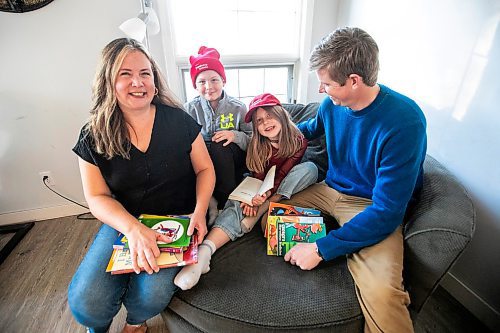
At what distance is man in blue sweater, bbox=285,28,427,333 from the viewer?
926mm


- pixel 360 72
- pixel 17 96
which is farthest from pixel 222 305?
pixel 17 96

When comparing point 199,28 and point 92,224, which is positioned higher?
point 199,28

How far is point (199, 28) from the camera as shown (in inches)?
77.0

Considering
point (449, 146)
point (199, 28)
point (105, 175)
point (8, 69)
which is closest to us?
Result: point (105, 175)

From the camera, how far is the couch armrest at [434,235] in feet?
2.99

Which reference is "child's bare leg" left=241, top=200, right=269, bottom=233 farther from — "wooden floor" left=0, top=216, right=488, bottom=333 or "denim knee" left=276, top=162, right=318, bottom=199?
"wooden floor" left=0, top=216, right=488, bottom=333

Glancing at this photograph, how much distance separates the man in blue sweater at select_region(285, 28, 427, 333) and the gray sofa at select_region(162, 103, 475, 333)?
0.05 metres

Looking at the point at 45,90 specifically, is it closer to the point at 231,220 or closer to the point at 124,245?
the point at 124,245

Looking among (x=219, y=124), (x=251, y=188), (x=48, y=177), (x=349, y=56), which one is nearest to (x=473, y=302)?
(x=251, y=188)

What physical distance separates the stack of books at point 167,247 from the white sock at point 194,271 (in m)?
0.03

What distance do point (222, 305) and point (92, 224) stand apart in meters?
1.43

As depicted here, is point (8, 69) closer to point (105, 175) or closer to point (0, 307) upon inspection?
point (105, 175)

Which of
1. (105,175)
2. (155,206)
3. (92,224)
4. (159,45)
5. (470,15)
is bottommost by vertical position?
(92,224)

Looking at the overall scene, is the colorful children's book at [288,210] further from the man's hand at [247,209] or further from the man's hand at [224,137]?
the man's hand at [224,137]
